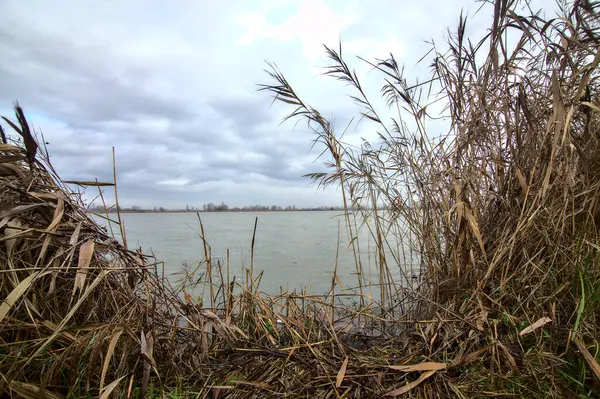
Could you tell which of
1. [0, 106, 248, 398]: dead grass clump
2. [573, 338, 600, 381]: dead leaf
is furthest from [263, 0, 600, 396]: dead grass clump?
[0, 106, 248, 398]: dead grass clump

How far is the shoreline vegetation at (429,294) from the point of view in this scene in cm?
163

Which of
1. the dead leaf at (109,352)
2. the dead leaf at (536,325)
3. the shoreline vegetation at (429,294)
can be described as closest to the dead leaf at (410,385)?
the shoreline vegetation at (429,294)

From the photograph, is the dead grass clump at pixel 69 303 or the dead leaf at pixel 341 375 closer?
the dead grass clump at pixel 69 303

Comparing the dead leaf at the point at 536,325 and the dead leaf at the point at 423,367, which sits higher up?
the dead leaf at the point at 536,325

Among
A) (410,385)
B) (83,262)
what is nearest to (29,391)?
(83,262)

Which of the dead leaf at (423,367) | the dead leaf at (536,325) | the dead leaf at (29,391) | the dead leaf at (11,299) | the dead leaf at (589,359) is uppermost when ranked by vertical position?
the dead leaf at (11,299)

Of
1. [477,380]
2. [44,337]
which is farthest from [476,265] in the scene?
[44,337]

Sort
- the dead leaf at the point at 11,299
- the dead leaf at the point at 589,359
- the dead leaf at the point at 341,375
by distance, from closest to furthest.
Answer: the dead leaf at the point at 11,299
the dead leaf at the point at 589,359
the dead leaf at the point at 341,375

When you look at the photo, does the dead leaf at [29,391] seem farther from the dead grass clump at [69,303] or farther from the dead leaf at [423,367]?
the dead leaf at [423,367]

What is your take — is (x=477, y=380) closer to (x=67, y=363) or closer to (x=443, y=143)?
(x=443, y=143)

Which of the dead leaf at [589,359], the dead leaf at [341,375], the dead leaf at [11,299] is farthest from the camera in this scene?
the dead leaf at [341,375]

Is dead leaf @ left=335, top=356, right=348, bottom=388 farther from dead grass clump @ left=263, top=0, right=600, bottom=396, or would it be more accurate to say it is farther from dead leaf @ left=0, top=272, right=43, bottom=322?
dead leaf @ left=0, top=272, right=43, bottom=322

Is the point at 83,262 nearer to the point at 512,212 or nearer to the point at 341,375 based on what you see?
the point at 341,375

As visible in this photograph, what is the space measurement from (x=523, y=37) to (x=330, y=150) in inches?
62.9
